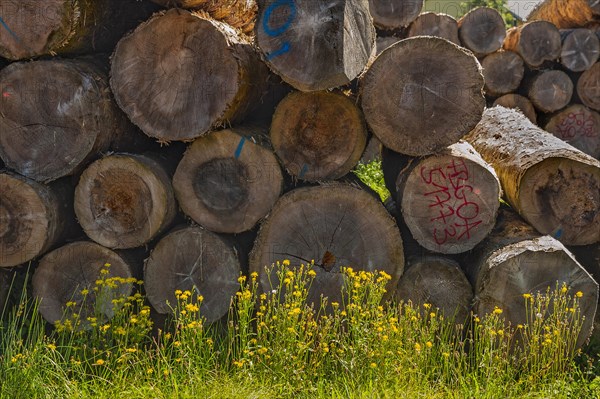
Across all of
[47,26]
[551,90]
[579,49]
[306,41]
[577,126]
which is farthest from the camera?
[577,126]

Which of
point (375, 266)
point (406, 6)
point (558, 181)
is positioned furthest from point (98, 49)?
point (406, 6)

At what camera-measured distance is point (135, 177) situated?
14.2 ft

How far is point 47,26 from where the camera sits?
13.6 feet

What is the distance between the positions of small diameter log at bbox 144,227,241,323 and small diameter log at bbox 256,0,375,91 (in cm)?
121

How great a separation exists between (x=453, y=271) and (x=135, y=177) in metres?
2.08

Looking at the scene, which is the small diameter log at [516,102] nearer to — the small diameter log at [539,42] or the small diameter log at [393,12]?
the small diameter log at [539,42]

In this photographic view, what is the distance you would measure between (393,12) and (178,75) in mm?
5426

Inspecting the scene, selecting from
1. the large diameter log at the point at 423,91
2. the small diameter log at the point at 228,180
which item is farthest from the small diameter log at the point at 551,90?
the small diameter log at the point at 228,180

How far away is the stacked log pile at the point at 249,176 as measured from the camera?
421 centimetres

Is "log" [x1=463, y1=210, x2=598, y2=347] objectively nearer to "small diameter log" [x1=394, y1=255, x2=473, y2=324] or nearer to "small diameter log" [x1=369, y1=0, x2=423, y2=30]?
"small diameter log" [x1=394, y1=255, x2=473, y2=324]

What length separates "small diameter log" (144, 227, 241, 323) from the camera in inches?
175

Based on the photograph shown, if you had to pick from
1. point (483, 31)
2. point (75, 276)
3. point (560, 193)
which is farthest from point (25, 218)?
point (483, 31)

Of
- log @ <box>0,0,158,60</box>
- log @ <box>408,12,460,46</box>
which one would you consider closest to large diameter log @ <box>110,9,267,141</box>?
log @ <box>0,0,158,60</box>

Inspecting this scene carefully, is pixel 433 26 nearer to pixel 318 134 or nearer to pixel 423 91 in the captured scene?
pixel 423 91
